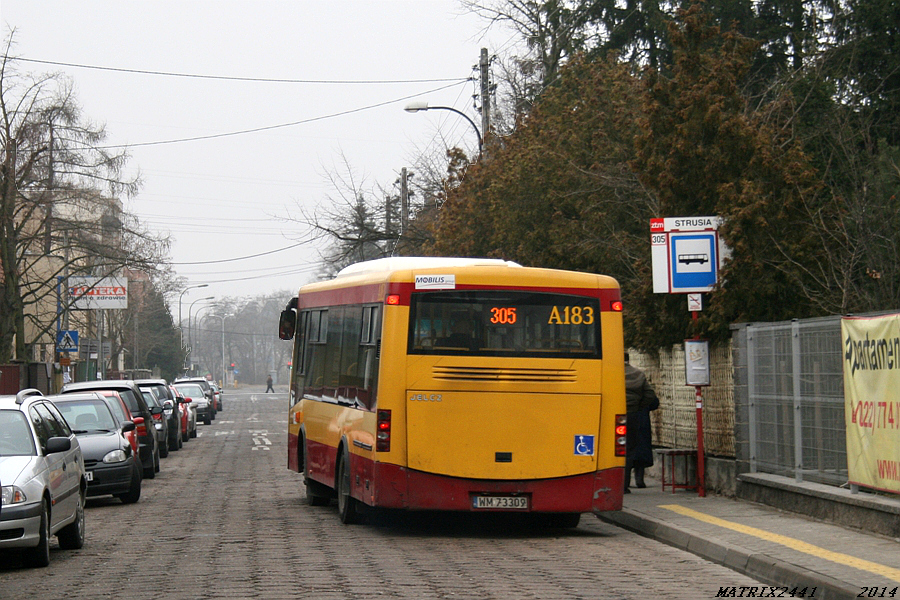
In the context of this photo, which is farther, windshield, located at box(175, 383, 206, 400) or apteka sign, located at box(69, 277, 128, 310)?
apteka sign, located at box(69, 277, 128, 310)

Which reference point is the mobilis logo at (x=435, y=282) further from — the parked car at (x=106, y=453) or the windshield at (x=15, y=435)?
the parked car at (x=106, y=453)

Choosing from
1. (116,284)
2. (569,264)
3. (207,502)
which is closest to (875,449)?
(207,502)

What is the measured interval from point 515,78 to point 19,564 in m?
33.7

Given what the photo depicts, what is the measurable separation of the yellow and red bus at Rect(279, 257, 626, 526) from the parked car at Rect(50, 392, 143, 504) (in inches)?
216

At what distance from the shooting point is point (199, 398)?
162ft

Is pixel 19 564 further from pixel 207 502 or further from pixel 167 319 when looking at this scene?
pixel 167 319

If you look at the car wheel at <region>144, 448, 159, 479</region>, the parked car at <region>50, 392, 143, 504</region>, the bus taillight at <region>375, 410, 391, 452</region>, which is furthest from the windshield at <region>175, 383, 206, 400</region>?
the bus taillight at <region>375, 410, 391, 452</region>

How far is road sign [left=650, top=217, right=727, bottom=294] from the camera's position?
15906mm

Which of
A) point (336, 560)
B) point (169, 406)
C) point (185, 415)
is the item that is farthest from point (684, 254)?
point (185, 415)

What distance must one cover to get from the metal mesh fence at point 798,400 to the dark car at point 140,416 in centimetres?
1116

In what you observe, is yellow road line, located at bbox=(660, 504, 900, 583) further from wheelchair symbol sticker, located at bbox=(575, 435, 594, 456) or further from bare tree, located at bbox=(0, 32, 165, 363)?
bare tree, located at bbox=(0, 32, 165, 363)

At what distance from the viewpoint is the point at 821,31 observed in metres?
35.2

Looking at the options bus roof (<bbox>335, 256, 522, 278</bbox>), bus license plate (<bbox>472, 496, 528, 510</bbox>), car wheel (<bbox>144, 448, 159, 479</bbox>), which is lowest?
car wheel (<bbox>144, 448, 159, 479</bbox>)

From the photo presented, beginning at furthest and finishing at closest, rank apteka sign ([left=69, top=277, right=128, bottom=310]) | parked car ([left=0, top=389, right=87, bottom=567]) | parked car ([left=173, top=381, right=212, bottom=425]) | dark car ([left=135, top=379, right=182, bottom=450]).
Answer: apteka sign ([left=69, top=277, right=128, bottom=310])
parked car ([left=173, top=381, right=212, bottom=425])
dark car ([left=135, top=379, right=182, bottom=450])
parked car ([left=0, top=389, right=87, bottom=567])
